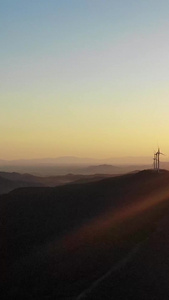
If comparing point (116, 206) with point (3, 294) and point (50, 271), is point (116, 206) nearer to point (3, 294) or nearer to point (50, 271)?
point (50, 271)

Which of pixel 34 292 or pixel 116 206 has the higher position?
pixel 116 206

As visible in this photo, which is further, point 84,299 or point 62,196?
point 62,196

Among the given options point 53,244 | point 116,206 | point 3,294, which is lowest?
point 3,294

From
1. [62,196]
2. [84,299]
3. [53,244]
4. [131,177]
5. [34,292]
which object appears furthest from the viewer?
[131,177]

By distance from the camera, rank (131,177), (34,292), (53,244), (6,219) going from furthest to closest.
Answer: (131,177)
(6,219)
(53,244)
(34,292)

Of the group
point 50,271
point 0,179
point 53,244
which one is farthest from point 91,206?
point 0,179

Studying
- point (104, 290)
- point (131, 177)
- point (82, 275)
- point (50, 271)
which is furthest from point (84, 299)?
point (131, 177)
